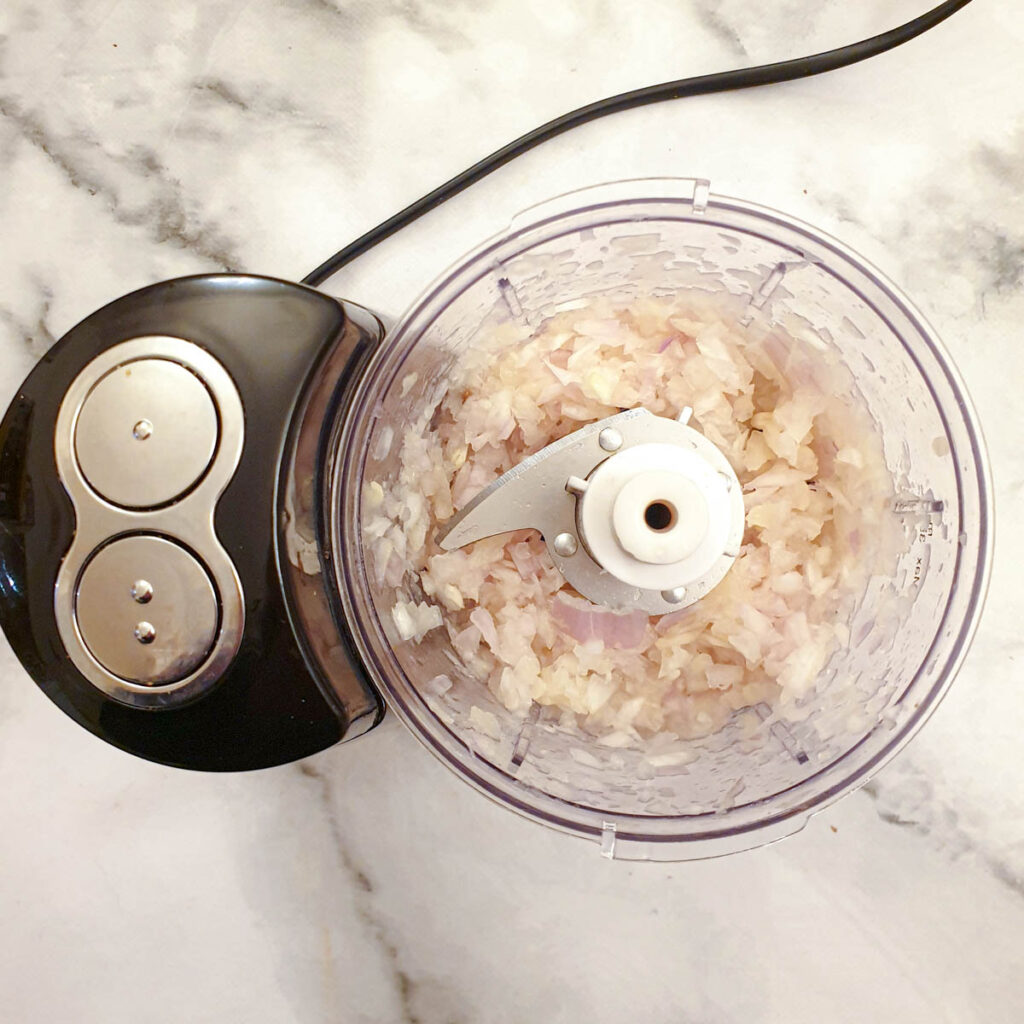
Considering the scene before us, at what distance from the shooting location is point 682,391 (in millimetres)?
569

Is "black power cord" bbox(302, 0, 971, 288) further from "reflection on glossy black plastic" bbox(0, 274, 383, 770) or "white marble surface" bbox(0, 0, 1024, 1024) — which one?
"reflection on glossy black plastic" bbox(0, 274, 383, 770)

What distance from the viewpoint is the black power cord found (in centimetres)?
62

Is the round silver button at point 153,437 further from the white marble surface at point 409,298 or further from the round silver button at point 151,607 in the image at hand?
the white marble surface at point 409,298

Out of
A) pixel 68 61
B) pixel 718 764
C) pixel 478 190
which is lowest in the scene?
pixel 718 764

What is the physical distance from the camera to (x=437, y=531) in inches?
22.2

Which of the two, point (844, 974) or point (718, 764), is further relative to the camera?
point (844, 974)

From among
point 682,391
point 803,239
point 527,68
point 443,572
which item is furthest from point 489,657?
point 527,68

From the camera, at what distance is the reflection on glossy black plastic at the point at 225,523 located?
1.61ft

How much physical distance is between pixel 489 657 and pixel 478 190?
1.13 feet

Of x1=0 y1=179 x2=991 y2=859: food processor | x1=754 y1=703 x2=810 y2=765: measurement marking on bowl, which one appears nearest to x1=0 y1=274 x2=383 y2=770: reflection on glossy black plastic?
x1=0 y1=179 x2=991 y2=859: food processor

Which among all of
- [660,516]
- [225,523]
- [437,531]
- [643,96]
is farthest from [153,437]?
[643,96]

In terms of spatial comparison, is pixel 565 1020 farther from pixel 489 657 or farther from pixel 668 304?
pixel 668 304

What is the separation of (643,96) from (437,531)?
1.15ft

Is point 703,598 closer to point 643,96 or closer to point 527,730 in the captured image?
point 527,730
